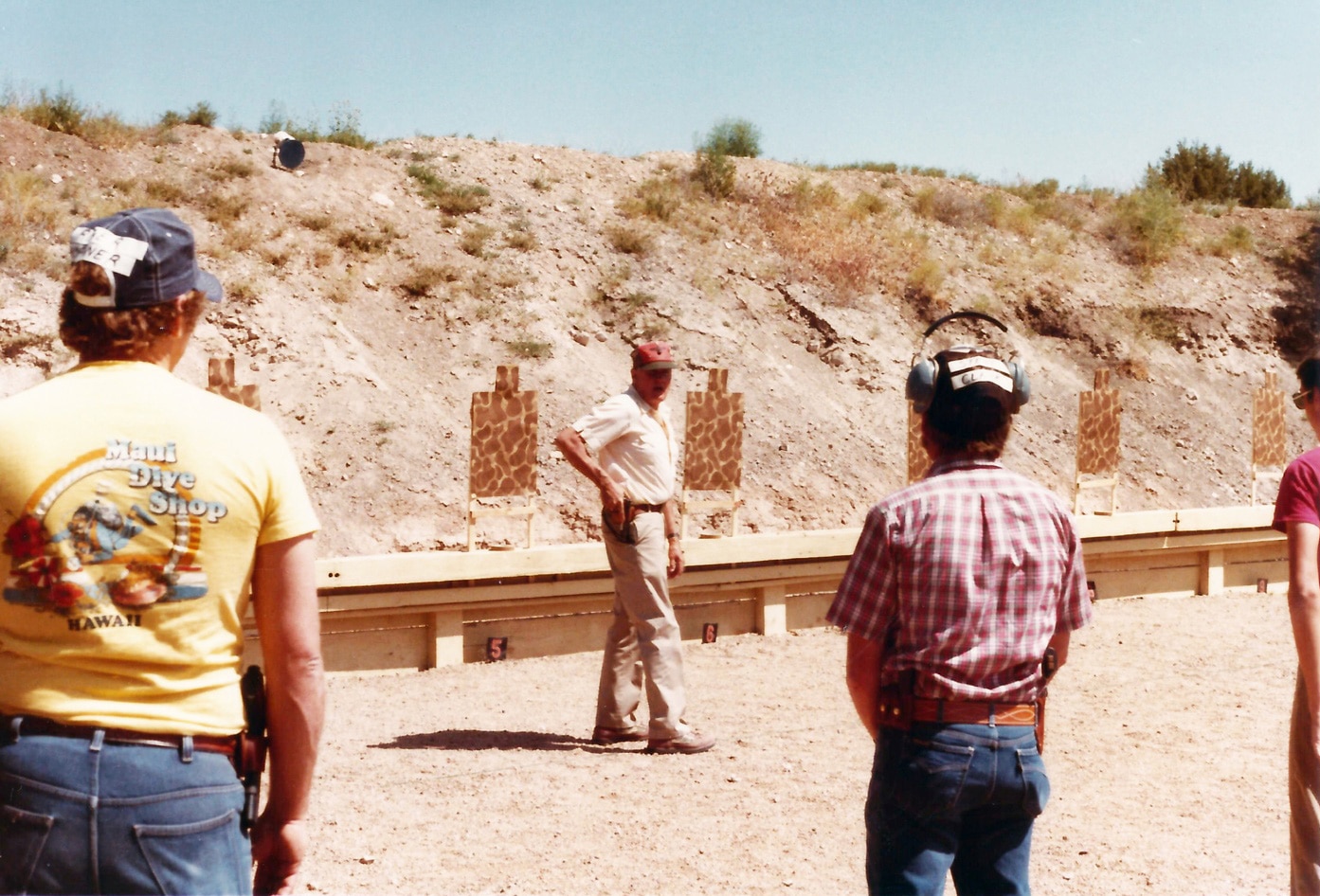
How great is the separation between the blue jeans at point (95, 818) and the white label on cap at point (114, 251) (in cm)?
72

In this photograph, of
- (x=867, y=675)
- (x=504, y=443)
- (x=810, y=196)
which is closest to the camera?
(x=867, y=675)

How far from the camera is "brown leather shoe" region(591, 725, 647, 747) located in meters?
6.53

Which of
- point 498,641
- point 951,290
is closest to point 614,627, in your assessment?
point 498,641

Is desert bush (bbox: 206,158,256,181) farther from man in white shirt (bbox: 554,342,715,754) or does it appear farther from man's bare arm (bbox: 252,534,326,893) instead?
man's bare arm (bbox: 252,534,326,893)

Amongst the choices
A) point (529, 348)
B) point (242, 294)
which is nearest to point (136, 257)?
point (242, 294)

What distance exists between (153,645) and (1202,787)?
5.34m

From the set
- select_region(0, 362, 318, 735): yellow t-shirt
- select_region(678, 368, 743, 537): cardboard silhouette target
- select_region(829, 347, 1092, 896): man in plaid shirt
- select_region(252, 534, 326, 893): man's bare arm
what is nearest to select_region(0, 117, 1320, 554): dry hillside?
select_region(678, 368, 743, 537): cardboard silhouette target

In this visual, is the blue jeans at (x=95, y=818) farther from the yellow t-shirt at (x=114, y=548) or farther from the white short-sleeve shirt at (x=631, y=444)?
the white short-sleeve shirt at (x=631, y=444)

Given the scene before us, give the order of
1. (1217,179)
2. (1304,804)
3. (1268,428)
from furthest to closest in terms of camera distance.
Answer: (1217,179)
(1268,428)
(1304,804)

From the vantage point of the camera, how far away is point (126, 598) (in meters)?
1.94

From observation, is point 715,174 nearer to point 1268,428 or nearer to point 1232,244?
point 1268,428

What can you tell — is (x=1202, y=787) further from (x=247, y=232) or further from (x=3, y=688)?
(x=247, y=232)

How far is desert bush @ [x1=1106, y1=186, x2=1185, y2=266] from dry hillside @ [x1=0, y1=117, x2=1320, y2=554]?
18 centimetres

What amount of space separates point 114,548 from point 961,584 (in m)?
1.51
